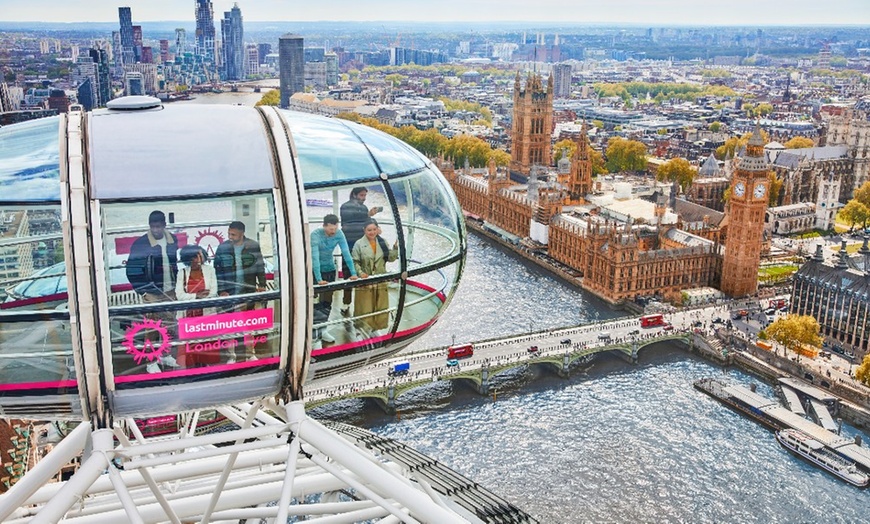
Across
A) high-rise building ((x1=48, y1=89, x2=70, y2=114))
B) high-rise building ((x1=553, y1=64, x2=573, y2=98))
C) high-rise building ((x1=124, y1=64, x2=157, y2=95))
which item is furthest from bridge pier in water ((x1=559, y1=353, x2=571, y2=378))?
high-rise building ((x1=553, y1=64, x2=573, y2=98))

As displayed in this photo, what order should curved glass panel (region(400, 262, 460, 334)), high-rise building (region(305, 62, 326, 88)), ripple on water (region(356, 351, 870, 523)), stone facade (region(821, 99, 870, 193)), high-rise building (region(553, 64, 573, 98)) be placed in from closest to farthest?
1. curved glass panel (region(400, 262, 460, 334))
2. ripple on water (region(356, 351, 870, 523))
3. stone facade (region(821, 99, 870, 193))
4. high-rise building (region(305, 62, 326, 88))
5. high-rise building (region(553, 64, 573, 98))

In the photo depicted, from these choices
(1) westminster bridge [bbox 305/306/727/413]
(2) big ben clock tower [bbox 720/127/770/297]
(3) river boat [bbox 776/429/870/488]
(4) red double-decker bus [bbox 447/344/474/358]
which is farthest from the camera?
(2) big ben clock tower [bbox 720/127/770/297]

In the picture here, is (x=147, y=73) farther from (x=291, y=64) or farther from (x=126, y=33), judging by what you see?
(x=126, y=33)

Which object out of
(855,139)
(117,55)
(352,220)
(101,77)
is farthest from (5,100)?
(117,55)

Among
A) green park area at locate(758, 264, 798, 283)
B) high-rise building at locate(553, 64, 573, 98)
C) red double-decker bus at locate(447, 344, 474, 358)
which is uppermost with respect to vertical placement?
high-rise building at locate(553, 64, 573, 98)

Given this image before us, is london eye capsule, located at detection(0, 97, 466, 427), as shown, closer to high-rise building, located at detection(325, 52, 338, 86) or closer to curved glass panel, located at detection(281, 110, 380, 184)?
curved glass panel, located at detection(281, 110, 380, 184)

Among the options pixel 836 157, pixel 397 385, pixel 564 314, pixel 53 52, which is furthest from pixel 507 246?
pixel 53 52

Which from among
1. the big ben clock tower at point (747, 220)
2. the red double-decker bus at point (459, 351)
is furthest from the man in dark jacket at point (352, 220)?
the big ben clock tower at point (747, 220)

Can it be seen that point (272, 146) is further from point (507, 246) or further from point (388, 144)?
point (507, 246)
